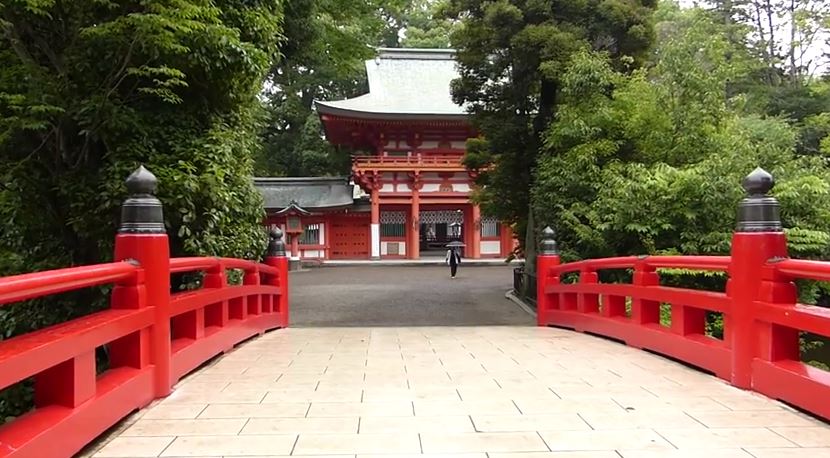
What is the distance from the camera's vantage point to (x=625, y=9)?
1004 centimetres

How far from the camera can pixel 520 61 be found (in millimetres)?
10570

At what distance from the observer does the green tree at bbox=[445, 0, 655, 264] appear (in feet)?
32.9

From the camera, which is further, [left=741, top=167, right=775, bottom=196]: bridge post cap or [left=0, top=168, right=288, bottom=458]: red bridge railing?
[left=741, top=167, right=775, bottom=196]: bridge post cap

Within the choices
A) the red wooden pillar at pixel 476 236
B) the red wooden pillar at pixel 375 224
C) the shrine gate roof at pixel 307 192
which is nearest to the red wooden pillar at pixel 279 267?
the red wooden pillar at pixel 375 224

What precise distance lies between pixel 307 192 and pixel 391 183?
4.36 m

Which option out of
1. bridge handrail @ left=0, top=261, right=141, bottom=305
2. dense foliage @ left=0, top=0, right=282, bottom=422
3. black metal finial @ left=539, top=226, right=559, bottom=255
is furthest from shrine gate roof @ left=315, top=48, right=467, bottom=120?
bridge handrail @ left=0, top=261, right=141, bottom=305

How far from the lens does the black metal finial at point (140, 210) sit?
352 centimetres

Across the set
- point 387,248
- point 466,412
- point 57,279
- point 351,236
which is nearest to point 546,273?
point 466,412

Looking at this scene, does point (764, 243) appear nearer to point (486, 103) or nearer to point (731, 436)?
point (731, 436)

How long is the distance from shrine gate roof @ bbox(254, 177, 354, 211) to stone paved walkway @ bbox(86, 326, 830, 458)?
2150 centimetres

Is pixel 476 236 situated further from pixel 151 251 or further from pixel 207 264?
pixel 151 251

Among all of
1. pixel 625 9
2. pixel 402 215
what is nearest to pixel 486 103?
pixel 625 9

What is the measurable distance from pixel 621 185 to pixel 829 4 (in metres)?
21.0

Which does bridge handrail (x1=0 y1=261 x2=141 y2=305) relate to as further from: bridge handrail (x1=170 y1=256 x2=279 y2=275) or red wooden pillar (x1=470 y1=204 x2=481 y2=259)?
red wooden pillar (x1=470 y1=204 x2=481 y2=259)
